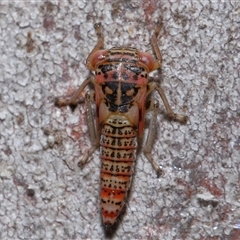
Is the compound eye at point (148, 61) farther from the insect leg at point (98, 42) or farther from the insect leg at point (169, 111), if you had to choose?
the insect leg at point (98, 42)

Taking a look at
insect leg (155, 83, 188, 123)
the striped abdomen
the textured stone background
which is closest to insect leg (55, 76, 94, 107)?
the textured stone background

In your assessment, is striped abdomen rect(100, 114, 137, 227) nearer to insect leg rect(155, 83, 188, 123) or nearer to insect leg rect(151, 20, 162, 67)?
insect leg rect(155, 83, 188, 123)

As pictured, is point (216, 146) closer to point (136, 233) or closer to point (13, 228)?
point (136, 233)

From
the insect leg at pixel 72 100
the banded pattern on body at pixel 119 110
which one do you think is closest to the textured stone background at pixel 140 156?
the insect leg at pixel 72 100

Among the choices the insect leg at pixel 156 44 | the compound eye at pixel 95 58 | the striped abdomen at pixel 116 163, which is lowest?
the striped abdomen at pixel 116 163

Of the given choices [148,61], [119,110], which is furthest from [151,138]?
[148,61]

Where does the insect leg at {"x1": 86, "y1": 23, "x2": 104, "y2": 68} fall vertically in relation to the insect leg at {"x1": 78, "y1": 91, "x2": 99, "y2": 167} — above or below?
above
